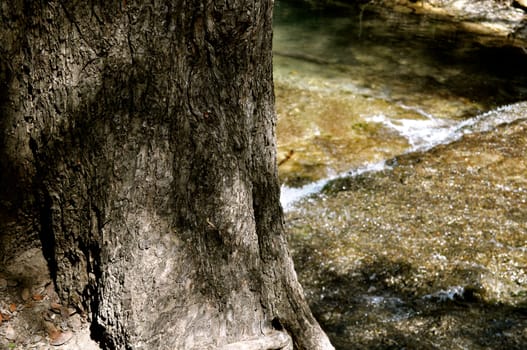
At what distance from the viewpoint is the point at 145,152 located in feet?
5.05

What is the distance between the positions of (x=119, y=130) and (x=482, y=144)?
14.5 feet

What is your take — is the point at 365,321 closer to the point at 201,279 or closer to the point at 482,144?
the point at 201,279

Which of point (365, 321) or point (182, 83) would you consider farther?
point (365, 321)

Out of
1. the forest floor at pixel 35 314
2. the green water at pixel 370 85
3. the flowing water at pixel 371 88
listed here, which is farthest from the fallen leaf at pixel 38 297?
the green water at pixel 370 85

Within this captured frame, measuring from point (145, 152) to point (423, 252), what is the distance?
259 centimetres

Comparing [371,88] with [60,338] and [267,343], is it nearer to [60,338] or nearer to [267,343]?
[267,343]

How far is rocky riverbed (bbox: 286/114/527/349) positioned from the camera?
2.95m

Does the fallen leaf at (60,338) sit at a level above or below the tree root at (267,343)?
above

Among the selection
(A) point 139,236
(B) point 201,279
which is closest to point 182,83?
(A) point 139,236

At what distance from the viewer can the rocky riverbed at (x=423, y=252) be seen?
2949 millimetres

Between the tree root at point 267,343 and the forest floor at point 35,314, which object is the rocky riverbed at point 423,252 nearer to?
the tree root at point 267,343

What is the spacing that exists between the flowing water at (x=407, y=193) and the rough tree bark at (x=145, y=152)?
1464 millimetres

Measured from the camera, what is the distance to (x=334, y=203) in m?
4.39

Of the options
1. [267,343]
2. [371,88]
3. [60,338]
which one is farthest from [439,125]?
[60,338]
